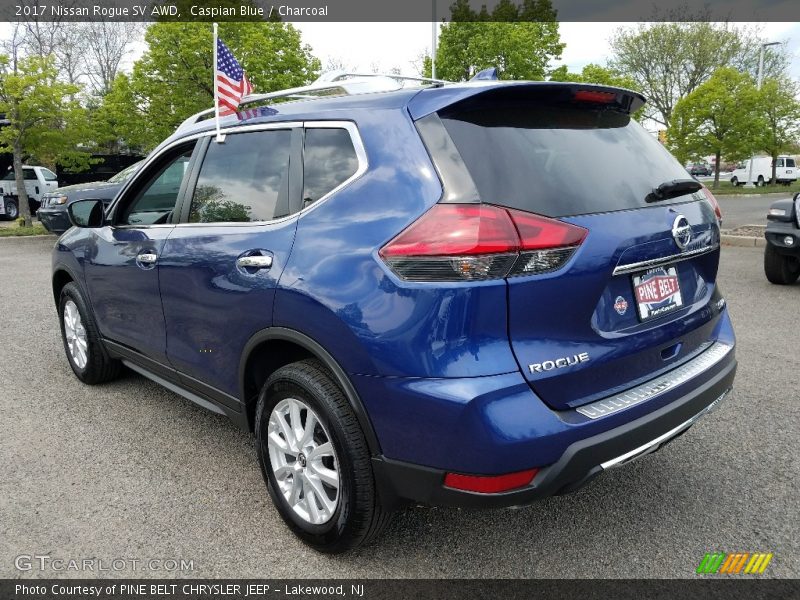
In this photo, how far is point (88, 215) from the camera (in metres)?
4.11

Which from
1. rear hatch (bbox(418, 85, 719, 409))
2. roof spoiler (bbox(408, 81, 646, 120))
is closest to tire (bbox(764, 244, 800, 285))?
rear hatch (bbox(418, 85, 719, 409))

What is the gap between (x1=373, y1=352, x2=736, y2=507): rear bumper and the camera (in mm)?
2119

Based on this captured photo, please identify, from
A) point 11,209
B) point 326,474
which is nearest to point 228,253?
point 326,474

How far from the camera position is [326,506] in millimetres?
2561

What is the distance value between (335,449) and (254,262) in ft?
2.79

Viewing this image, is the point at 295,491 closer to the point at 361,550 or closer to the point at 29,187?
the point at 361,550

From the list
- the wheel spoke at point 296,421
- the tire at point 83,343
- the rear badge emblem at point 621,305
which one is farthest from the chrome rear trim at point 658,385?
the tire at point 83,343

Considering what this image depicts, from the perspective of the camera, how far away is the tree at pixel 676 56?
41125 millimetres

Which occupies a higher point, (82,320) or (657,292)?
(657,292)

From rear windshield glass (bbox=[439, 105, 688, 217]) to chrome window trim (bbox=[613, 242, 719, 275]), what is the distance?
0.22m

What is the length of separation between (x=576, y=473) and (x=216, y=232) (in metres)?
1.90

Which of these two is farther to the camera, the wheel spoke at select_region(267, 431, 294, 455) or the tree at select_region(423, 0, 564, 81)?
the tree at select_region(423, 0, 564, 81)

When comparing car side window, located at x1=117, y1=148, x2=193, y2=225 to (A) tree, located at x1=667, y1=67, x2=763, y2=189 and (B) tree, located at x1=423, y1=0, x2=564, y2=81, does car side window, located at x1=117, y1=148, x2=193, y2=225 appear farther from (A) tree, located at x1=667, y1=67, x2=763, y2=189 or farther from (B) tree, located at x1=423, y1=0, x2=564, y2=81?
(A) tree, located at x1=667, y1=67, x2=763, y2=189

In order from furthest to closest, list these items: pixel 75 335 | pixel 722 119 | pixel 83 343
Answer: pixel 722 119, pixel 75 335, pixel 83 343
